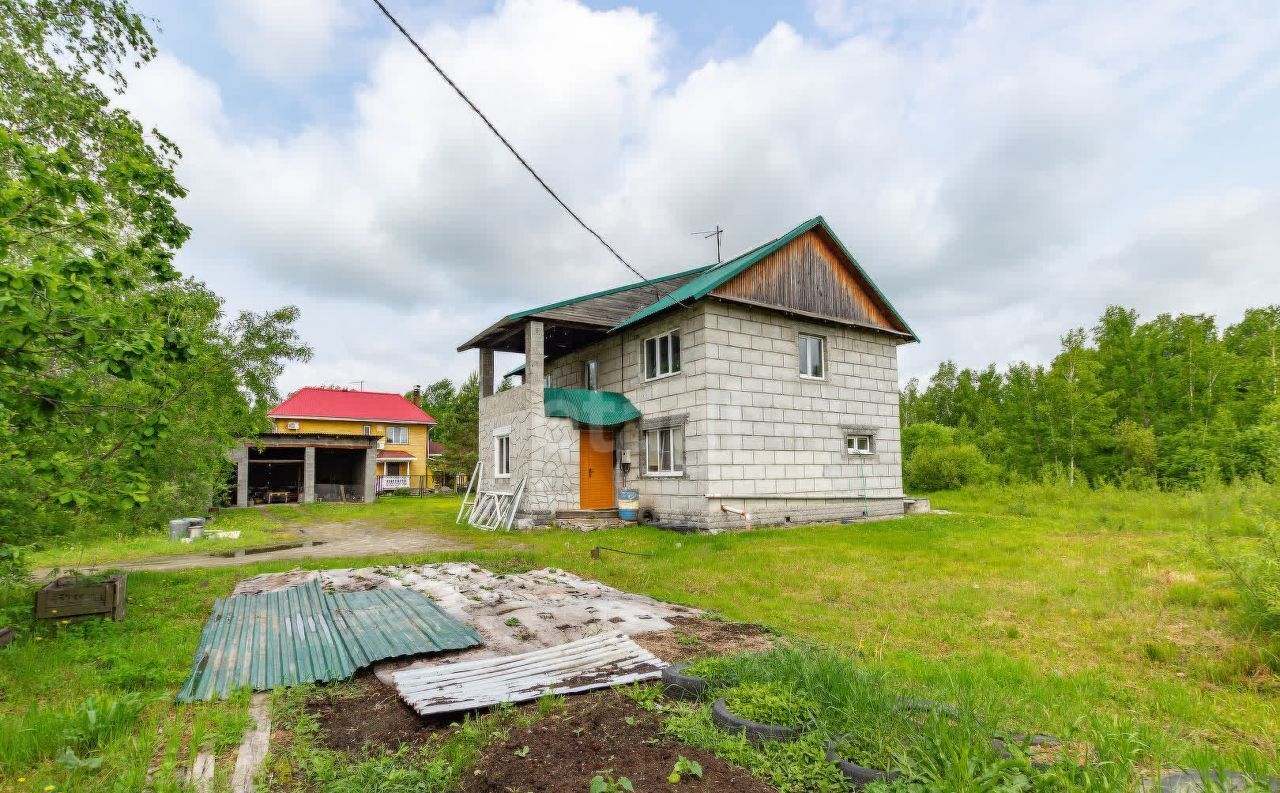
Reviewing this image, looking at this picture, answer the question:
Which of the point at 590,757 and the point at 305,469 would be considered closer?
the point at 590,757

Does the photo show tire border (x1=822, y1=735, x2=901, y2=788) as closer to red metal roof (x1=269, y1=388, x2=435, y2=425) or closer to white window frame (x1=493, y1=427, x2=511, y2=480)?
white window frame (x1=493, y1=427, x2=511, y2=480)

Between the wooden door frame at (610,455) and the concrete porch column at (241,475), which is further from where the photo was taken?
the concrete porch column at (241,475)

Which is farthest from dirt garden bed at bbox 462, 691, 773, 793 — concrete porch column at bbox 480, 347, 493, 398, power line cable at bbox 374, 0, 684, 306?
concrete porch column at bbox 480, 347, 493, 398

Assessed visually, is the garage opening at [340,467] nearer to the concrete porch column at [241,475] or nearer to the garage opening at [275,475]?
the garage opening at [275,475]

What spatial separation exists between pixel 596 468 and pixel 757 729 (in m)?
13.7

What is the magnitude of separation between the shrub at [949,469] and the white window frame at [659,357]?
1760cm

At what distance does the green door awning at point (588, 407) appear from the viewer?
15.8 m

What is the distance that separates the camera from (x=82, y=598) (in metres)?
5.99

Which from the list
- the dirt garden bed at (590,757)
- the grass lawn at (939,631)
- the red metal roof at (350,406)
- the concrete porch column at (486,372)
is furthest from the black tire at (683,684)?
the red metal roof at (350,406)

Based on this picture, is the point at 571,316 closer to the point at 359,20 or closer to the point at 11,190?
the point at 359,20

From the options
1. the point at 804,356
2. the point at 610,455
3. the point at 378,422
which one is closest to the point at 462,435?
the point at 378,422

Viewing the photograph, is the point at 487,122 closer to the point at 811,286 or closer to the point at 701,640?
the point at 701,640

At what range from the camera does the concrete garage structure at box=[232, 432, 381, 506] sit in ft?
85.5

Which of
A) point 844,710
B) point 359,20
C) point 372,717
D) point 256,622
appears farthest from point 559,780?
point 359,20
